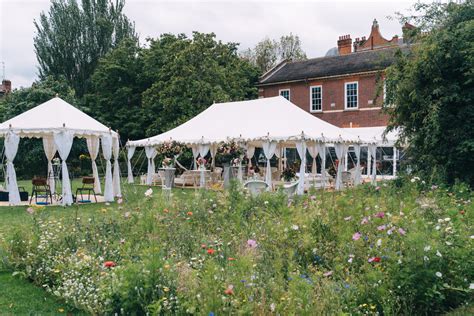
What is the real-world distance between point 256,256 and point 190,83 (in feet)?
74.7

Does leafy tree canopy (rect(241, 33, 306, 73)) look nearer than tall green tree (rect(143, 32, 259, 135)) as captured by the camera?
No

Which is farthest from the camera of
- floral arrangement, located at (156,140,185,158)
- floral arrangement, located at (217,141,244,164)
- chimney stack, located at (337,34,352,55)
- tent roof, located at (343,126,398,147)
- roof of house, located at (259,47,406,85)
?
chimney stack, located at (337,34,352,55)

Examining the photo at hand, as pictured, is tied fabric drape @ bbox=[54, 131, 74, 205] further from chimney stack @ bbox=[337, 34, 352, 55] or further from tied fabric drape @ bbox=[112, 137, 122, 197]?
chimney stack @ bbox=[337, 34, 352, 55]

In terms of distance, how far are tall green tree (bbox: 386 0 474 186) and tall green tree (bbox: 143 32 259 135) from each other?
15251 mm

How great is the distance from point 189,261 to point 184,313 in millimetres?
1264

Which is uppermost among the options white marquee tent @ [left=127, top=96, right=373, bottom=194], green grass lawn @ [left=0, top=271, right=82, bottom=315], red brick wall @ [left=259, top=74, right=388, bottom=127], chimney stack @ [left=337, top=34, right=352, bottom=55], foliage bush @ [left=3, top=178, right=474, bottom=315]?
chimney stack @ [left=337, top=34, right=352, bottom=55]

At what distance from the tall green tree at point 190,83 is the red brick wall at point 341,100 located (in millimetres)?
4238

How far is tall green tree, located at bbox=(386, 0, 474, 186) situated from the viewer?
1158 centimetres

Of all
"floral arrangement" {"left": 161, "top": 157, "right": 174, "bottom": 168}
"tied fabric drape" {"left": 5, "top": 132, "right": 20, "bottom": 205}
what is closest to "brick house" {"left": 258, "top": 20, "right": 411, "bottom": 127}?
"floral arrangement" {"left": 161, "top": 157, "right": 174, "bottom": 168}

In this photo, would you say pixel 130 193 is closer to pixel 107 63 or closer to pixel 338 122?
pixel 338 122

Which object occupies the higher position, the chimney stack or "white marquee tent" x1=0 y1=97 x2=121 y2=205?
the chimney stack

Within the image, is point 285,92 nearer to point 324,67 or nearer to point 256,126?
point 324,67

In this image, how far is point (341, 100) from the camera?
29.5 m

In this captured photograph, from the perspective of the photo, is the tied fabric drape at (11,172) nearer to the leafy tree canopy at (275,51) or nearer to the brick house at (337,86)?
Result: the brick house at (337,86)
